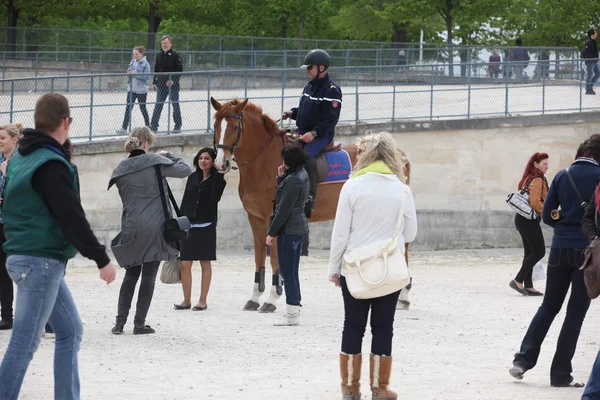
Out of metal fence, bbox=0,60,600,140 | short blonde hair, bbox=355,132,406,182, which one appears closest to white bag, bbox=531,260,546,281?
metal fence, bbox=0,60,600,140

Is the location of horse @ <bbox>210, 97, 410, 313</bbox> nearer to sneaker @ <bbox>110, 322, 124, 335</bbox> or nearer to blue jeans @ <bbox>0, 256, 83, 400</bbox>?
sneaker @ <bbox>110, 322, 124, 335</bbox>

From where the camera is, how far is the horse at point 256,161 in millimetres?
13500

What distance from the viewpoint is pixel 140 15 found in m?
43.1

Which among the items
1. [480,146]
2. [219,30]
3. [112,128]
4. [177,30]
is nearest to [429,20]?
[219,30]

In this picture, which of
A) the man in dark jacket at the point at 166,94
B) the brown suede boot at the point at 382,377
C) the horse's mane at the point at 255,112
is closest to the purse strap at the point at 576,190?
the brown suede boot at the point at 382,377

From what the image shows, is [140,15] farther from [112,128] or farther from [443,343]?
[443,343]

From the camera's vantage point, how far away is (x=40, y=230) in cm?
715

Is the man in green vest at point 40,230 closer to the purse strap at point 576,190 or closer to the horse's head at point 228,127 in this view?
the purse strap at point 576,190

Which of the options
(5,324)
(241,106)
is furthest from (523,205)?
(5,324)

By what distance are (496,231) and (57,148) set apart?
57.1 ft

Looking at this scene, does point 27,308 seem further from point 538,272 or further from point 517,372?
point 538,272

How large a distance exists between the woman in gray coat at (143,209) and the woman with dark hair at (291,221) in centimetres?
117

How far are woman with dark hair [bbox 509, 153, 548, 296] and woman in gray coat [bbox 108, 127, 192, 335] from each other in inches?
219

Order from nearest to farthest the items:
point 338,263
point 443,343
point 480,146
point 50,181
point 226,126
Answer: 1. point 50,181
2. point 338,263
3. point 443,343
4. point 226,126
5. point 480,146
